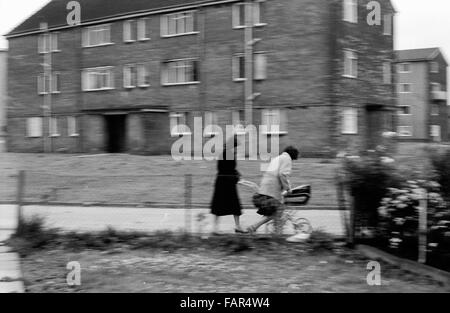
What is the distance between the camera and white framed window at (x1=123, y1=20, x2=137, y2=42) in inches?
1465

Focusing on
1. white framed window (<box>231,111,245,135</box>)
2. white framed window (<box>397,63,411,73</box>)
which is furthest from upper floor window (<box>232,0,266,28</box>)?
white framed window (<box>397,63,411,73</box>)

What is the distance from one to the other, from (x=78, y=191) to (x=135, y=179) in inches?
85.3

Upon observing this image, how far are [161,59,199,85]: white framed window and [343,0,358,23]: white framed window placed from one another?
8.61 meters

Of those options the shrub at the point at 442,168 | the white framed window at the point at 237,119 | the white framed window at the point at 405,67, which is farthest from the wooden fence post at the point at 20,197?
the white framed window at the point at 405,67

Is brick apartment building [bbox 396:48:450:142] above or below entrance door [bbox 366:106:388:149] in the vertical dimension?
above

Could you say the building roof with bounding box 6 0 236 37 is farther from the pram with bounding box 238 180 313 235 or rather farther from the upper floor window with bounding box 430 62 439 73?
Answer: the upper floor window with bounding box 430 62 439 73

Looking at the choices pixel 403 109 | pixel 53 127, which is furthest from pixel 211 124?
pixel 403 109

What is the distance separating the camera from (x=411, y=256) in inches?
331

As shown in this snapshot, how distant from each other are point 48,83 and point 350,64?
2037 centimetres

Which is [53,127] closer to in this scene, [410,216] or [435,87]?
[410,216]

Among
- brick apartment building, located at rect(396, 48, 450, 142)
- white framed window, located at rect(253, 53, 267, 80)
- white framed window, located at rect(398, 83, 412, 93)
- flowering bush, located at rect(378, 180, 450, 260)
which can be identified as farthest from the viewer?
white framed window, located at rect(398, 83, 412, 93)

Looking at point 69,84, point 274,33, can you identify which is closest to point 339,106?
point 274,33

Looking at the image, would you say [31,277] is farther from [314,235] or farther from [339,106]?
[339,106]
